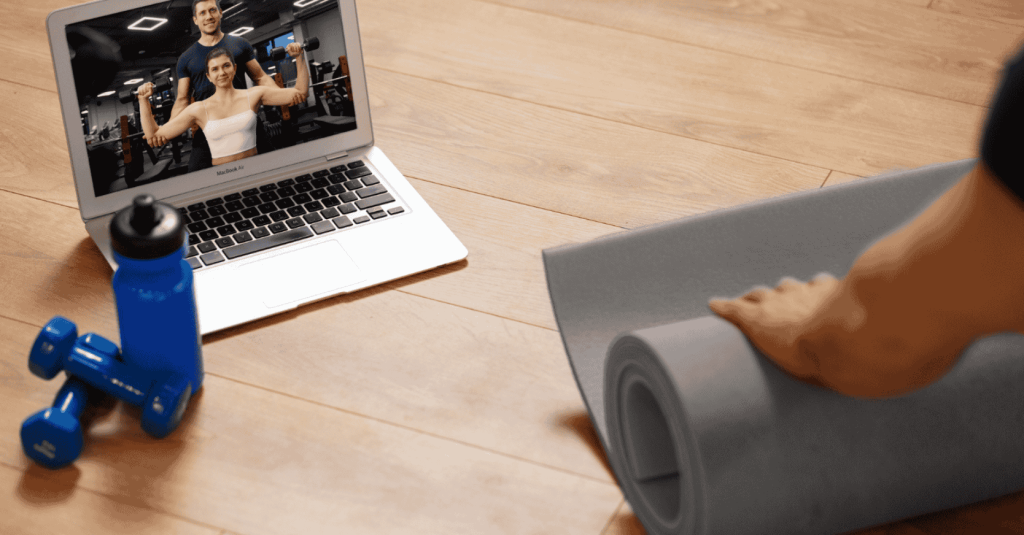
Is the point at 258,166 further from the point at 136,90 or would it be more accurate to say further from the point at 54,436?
the point at 54,436

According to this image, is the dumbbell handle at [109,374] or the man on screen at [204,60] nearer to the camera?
the dumbbell handle at [109,374]

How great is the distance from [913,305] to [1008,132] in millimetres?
147

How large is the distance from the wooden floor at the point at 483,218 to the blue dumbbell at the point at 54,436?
15mm

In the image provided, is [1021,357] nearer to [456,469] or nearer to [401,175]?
[456,469]

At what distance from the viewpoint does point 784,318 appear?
0.78 m

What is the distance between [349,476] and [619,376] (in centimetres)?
28

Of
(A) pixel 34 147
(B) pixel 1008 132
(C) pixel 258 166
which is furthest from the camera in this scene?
(A) pixel 34 147

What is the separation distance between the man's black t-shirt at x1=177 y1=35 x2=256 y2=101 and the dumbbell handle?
1.11 feet

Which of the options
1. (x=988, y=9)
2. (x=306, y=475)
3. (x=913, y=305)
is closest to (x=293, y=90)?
(x=306, y=475)

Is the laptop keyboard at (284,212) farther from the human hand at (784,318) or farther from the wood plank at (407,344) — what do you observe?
the human hand at (784,318)

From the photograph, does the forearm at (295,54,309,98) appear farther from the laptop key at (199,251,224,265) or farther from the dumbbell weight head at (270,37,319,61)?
the laptop key at (199,251,224,265)

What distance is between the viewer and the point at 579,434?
38.9 inches

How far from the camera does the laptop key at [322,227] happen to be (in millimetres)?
1180

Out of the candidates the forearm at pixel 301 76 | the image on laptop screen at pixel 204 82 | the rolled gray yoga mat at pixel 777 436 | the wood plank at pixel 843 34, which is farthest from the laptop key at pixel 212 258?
the wood plank at pixel 843 34
